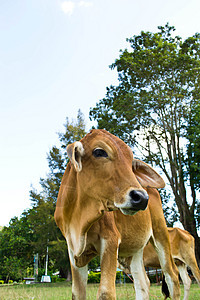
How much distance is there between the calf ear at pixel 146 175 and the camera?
340 cm

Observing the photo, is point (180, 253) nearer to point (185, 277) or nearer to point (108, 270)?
point (185, 277)

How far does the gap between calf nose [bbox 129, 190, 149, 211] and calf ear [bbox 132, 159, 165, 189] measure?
925 millimetres

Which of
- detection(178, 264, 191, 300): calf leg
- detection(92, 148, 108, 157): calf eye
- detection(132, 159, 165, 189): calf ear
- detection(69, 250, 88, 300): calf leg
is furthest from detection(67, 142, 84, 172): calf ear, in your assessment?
detection(178, 264, 191, 300): calf leg

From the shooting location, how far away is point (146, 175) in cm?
348

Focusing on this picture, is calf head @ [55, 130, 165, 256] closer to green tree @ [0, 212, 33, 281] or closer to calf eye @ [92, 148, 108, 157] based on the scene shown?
calf eye @ [92, 148, 108, 157]

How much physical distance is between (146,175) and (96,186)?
35.3 inches

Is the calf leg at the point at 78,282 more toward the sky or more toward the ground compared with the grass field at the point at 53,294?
more toward the sky

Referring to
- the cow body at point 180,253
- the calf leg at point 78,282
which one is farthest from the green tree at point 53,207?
the calf leg at point 78,282

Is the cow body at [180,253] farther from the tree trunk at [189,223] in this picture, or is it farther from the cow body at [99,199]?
the tree trunk at [189,223]

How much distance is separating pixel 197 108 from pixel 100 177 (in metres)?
15.0

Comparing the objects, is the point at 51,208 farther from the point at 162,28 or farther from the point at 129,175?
the point at 129,175

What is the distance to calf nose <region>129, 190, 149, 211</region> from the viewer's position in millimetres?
2426

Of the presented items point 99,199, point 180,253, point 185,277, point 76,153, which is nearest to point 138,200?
point 99,199

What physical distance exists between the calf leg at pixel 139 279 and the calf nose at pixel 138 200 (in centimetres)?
263
